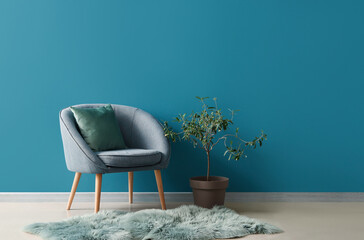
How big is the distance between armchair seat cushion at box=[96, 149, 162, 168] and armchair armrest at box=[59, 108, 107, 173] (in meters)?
0.05

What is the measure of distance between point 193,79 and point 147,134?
2.16 ft

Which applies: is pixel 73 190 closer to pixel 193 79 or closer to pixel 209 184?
pixel 209 184

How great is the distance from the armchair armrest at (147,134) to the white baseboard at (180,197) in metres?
0.50

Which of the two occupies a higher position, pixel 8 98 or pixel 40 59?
pixel 40 59

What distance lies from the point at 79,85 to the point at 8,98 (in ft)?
2.07

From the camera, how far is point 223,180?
326cm

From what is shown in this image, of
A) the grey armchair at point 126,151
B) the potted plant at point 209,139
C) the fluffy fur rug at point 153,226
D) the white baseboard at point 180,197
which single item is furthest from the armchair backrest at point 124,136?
the white baseboard at point 180,197

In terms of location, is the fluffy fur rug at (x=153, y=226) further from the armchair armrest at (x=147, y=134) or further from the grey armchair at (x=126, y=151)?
the armchair armrest at (x=147, y=134)

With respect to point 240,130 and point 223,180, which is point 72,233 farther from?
point 240,130

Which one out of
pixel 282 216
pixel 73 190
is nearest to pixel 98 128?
pixel 73 190

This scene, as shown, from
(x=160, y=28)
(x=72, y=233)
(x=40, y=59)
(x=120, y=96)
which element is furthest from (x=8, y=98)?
(x=72, y=233)

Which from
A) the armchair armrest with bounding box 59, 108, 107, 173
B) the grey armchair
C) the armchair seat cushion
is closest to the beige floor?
the grey armchair

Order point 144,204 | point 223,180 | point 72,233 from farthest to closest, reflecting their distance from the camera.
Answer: point 144,204 → point 223,180 → point 72,233

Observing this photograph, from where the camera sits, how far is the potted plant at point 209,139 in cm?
319
